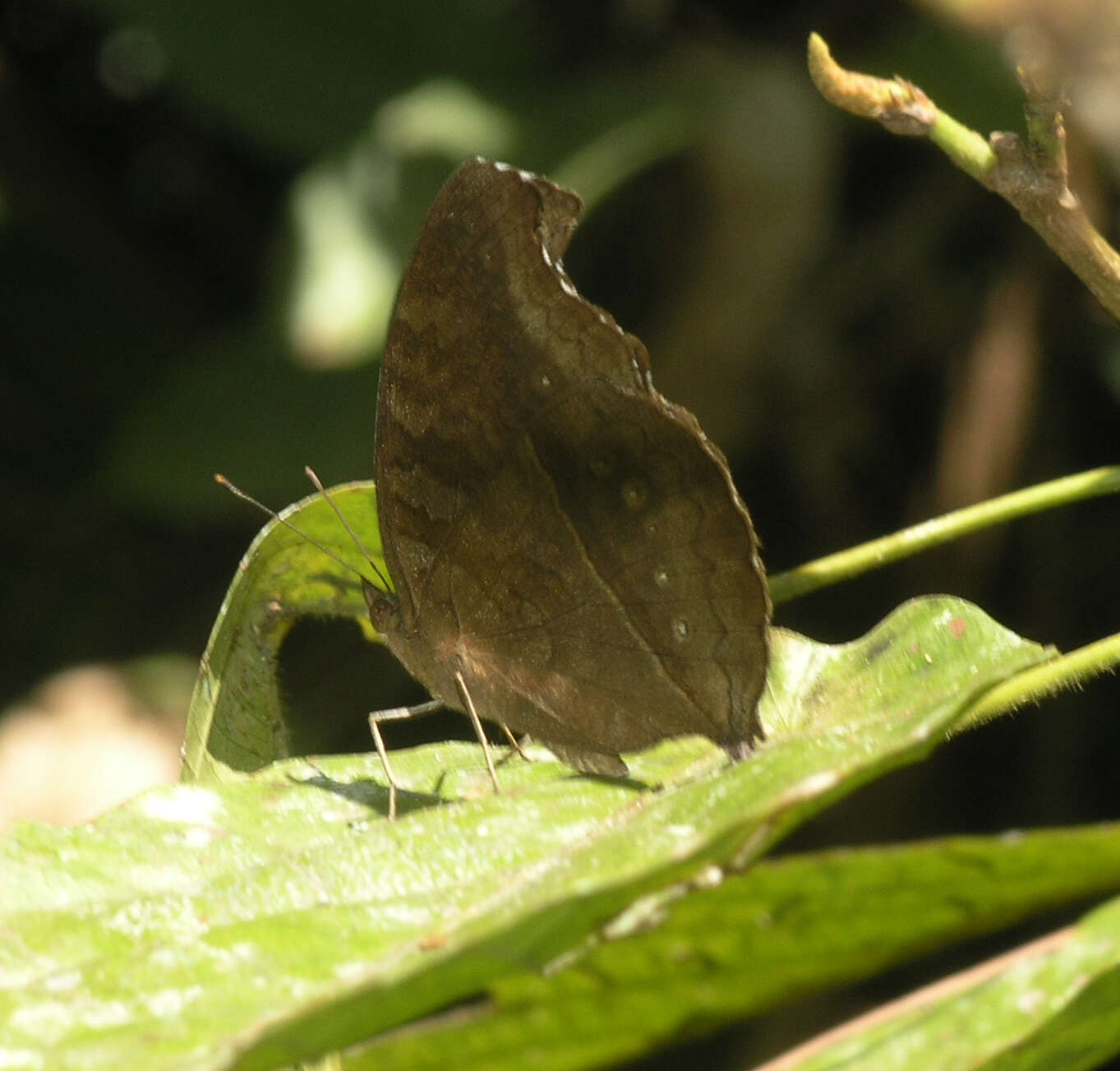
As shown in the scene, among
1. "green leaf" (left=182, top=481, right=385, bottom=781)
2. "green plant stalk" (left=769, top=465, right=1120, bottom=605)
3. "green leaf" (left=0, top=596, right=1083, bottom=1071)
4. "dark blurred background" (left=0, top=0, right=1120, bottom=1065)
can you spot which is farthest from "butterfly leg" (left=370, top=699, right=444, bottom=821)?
"dark blurred background" (left=0, top=0, right=1120, bottom=1065)

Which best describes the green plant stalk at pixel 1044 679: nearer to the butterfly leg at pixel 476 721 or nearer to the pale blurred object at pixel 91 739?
the butterfly leg at pixel 476 721

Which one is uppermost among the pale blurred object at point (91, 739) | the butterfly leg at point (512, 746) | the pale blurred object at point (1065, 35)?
the pale blurred object at point (1065, 35)

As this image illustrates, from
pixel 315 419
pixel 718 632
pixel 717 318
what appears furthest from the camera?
pixel 717 318

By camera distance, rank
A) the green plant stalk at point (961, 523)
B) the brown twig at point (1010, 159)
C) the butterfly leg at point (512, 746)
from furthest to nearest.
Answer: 1. the butterfly leg at point (512, 746)
2. the green plant stalk at point (961, 523)
3. the brown twig at point (1010, 159)

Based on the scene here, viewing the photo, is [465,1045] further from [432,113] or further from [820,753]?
[432,113]

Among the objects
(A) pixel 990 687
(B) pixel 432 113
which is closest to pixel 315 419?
(B) pixel 432 113

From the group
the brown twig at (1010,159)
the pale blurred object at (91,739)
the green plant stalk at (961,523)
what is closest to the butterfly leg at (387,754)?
the green plant stalk at (961,523)

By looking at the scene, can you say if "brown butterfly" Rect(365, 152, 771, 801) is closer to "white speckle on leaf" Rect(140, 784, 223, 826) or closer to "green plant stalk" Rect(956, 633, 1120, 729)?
"green plant stalk" Rect(956, 633, 1120, 729)
